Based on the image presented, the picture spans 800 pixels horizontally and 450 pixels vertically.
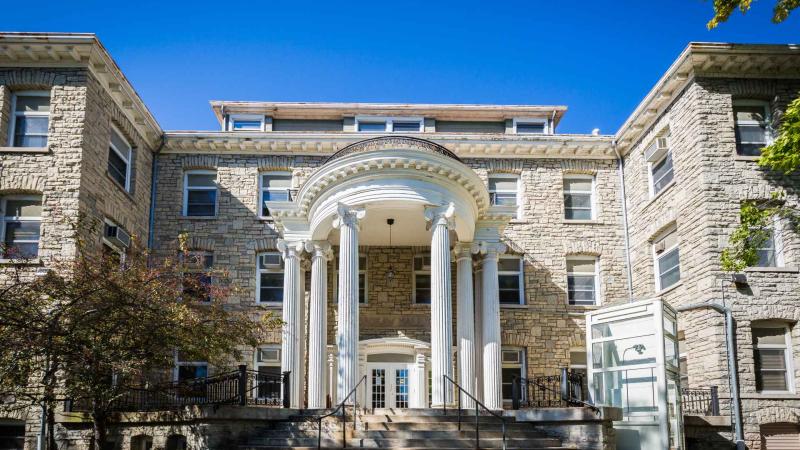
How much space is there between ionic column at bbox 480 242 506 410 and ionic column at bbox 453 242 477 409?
1.32ft

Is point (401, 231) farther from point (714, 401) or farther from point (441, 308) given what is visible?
point (714, 401)

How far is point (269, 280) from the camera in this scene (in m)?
23.5

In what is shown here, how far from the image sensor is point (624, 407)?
1683 cm

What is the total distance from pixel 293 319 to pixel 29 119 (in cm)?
806

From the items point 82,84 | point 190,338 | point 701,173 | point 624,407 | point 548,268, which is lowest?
point 624,407

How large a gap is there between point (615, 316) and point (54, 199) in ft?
42.8

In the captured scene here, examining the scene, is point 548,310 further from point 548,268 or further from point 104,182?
point 104,182

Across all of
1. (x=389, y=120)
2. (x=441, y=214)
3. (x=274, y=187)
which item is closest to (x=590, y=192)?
(x=389, y=120)

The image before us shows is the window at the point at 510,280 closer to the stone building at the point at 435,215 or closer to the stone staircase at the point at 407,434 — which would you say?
the stone building at the point at 435,215

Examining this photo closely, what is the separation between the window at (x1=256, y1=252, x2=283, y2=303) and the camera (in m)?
23.4

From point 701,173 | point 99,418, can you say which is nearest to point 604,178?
point 701,173

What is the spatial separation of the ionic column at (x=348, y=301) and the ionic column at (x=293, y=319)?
6.30ft

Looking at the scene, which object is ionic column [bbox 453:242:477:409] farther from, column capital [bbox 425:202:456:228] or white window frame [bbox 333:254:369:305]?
white window frame [bbox 333:254:369:305]

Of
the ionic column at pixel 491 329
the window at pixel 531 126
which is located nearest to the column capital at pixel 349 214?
the ionic column at pixel 491 329
